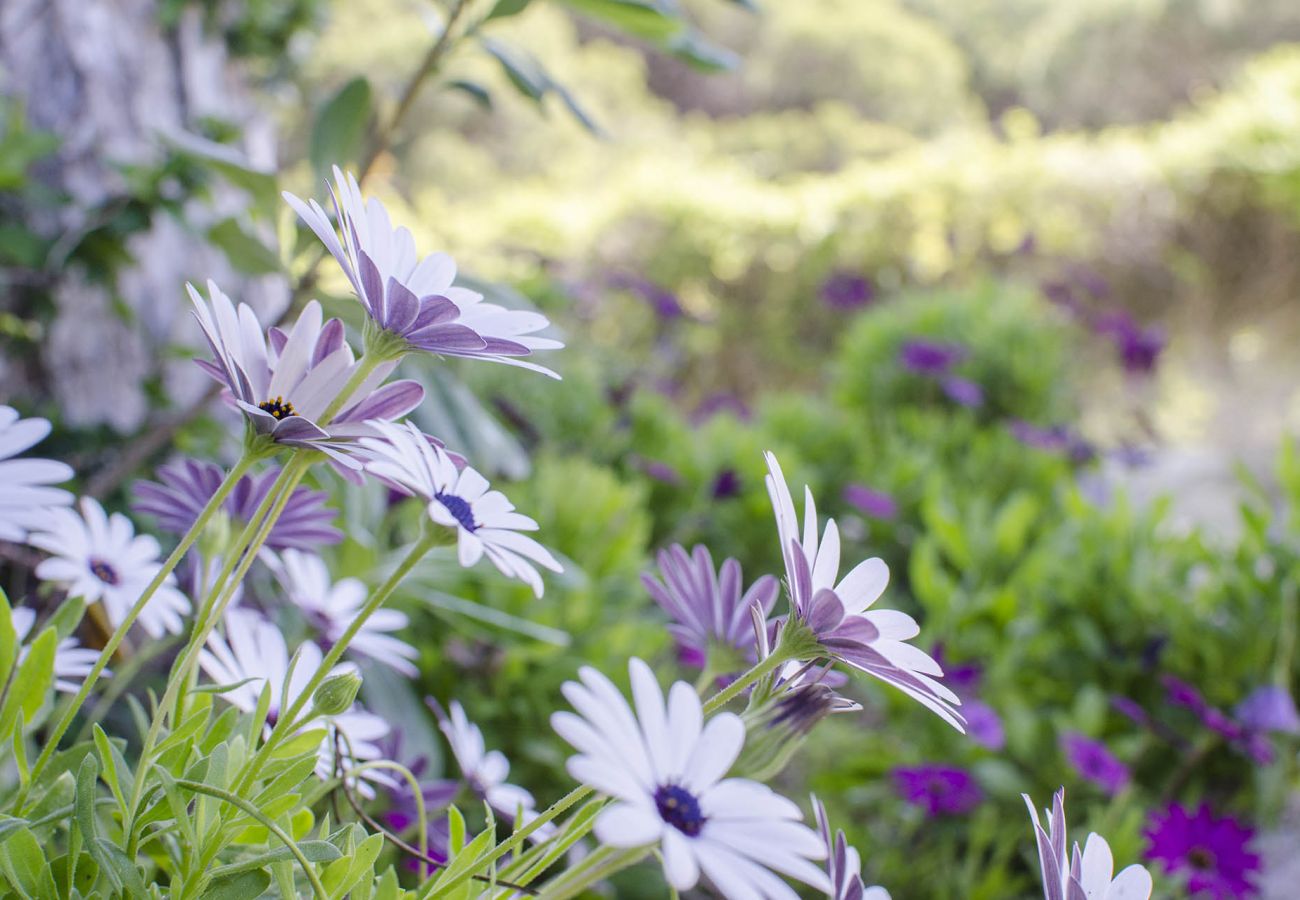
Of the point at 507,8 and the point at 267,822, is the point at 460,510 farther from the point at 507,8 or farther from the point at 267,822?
the point at 507,8

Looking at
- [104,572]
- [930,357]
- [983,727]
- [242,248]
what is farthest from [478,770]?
[930,357]

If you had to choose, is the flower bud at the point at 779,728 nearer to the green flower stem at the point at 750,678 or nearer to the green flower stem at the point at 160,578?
the green flower stem at the point at 750,678

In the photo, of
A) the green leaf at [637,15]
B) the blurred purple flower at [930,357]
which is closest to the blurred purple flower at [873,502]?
the blurred purple flower at [930,357]

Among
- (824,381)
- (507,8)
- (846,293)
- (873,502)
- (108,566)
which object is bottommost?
(824,381)

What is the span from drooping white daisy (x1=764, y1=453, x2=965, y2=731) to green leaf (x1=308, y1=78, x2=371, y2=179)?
3.05 ft

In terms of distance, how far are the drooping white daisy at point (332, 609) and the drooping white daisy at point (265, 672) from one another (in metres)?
0.03

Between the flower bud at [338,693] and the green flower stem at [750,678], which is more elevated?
the green flower stem at [750,678]

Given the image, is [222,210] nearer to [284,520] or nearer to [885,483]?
[284,520]

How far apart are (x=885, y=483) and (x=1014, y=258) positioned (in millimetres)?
3097

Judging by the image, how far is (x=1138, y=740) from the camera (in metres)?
1.50

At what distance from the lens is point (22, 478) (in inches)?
16.1

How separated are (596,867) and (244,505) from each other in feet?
1.21

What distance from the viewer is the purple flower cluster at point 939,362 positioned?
268 centimetres

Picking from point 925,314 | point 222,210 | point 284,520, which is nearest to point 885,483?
point 925,314
